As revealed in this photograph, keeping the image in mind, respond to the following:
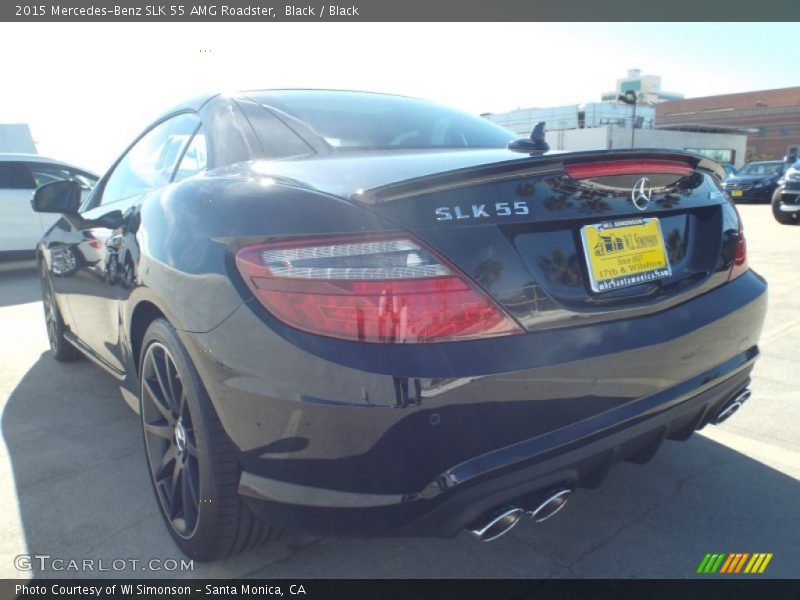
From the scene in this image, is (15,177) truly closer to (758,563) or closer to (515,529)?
(515,529)

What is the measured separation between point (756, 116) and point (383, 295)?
85589 millimetres

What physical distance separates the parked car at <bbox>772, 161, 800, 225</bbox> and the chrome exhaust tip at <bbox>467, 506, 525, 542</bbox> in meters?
12.3

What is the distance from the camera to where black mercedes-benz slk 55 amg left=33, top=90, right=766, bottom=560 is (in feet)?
4.94

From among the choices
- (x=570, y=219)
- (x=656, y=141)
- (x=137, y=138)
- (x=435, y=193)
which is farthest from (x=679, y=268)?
(x=656, y=141)

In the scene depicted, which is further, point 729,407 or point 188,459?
point 729,407

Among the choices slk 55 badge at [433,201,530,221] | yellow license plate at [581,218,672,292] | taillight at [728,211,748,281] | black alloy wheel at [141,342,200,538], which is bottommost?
black alloy wheel at [141,342,200,538]

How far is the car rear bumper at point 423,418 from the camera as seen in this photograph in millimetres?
1489

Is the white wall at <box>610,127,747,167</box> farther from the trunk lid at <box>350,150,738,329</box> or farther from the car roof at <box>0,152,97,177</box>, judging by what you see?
the trunk lid at <box>350,150,738,329</box>

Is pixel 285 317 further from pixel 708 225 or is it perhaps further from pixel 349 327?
pixel 708 225

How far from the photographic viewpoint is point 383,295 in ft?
4.91

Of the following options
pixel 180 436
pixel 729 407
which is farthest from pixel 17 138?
pixel 729 407

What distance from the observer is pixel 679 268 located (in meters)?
1.95

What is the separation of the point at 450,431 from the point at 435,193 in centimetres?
58

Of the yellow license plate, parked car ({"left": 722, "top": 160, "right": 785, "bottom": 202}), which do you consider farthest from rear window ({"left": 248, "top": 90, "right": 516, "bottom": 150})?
parked car ({"left": 722, "top": 160, "right": 785, "bottom": 202})
